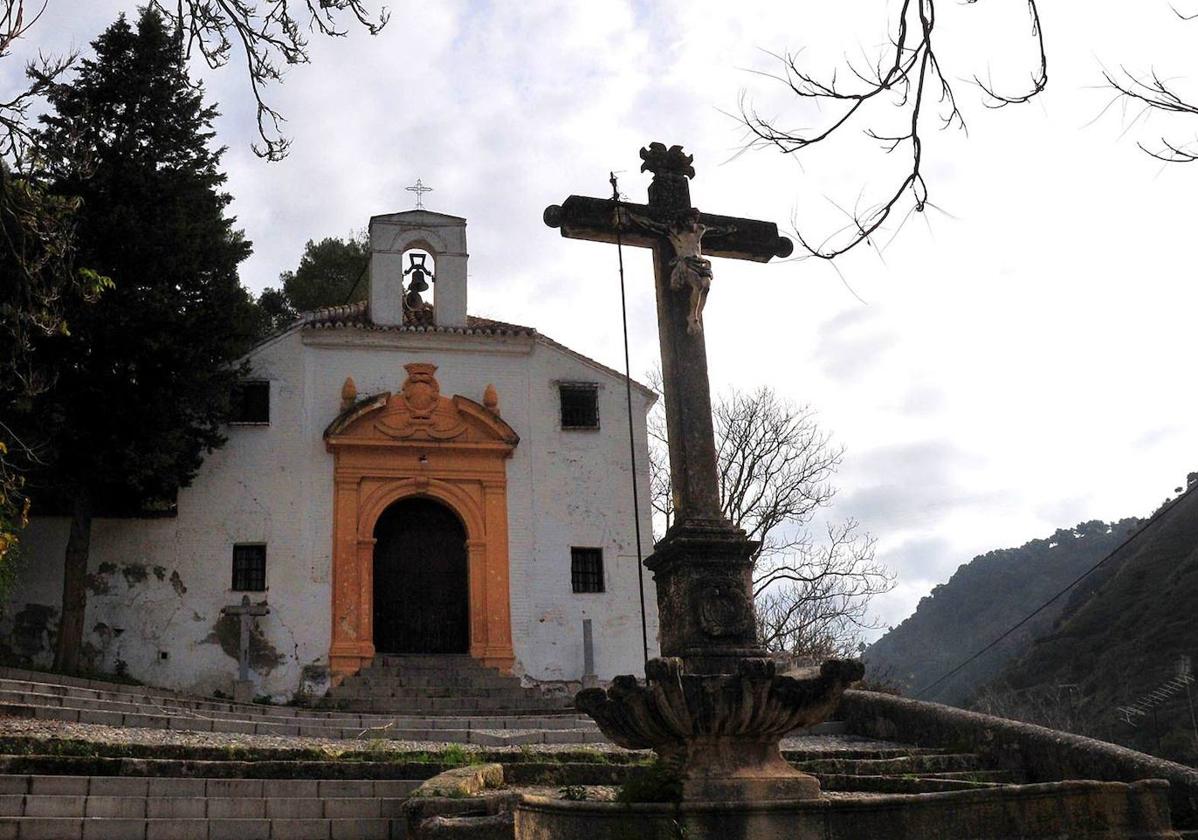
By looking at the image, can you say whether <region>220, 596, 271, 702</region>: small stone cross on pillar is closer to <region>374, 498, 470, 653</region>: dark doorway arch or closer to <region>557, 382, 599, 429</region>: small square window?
<region>374, 498, 470, 653</region>: dark doorway arch

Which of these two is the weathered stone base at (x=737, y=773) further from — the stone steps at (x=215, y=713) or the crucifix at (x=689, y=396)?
the stone steps at (x=215, y=713)

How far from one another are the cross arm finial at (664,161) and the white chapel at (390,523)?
35.6 ft

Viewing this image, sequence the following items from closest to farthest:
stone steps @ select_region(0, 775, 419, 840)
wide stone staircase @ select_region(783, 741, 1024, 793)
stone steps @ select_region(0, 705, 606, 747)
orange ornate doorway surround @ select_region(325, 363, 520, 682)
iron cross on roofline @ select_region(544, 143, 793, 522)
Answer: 1. stone steps @ select_region(0, 775, 419, 840)
2. iron cross on roofline @ select_region(544, 143, 793, 522)
3. wide stone staircase @ select_region(783, 741, 1024, 793)
4. stone steps @ select_region(0, 705, 606, 747)
5. orange ornate doorway surround @ select_region(325, 363, 520, 682)

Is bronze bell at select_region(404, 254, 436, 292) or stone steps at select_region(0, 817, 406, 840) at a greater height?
bronze bell at select_region(404, 254, 436, 292)

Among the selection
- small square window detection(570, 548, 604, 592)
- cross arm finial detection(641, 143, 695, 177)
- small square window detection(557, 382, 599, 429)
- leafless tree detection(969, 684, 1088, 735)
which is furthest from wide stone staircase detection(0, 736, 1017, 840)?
leafless tree detection(969, 684, 1088, 735)

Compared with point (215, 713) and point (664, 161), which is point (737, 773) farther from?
point (215, 713)

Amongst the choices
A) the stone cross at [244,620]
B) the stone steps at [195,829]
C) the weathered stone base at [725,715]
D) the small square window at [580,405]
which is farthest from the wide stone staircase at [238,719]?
the small square window at [580,405]

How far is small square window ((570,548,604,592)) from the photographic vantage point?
19.3m

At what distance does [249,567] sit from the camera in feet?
59.6

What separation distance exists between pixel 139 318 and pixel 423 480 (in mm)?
5266

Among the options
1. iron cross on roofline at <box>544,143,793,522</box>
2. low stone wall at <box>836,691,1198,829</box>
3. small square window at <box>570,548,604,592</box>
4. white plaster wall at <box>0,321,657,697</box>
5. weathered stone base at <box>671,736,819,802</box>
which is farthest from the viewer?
small square window at <box>570,548,604,592</box>

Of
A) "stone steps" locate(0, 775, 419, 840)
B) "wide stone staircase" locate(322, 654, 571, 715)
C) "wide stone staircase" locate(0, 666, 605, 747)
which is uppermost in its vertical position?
"wide stone staircase" locate(322, 654, 571, 715)

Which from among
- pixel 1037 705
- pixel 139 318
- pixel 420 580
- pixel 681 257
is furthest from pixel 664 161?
pixel 1037 705

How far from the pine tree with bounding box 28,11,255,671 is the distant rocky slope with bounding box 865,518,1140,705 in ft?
118
